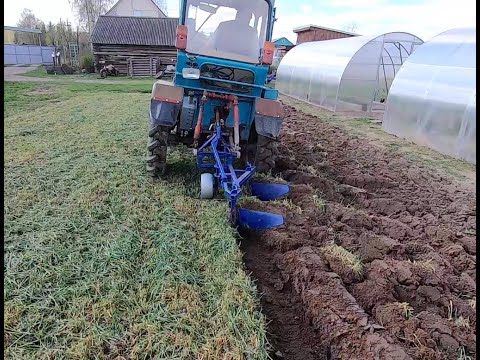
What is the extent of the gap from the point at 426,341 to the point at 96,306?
217cm

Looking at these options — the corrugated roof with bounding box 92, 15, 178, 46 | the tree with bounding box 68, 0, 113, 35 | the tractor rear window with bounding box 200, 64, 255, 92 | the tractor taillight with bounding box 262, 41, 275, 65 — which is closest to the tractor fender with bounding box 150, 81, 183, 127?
the tractor rear window with bounding box 200, 64, 255, 92

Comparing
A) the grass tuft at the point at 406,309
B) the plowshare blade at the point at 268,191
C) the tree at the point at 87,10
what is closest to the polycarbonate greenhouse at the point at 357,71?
the plowshare blade at the point at 268,191

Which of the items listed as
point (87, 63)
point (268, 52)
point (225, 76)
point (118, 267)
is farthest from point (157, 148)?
point (87, 63)

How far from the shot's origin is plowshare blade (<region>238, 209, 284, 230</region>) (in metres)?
4.07

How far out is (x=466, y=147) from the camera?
7688mm

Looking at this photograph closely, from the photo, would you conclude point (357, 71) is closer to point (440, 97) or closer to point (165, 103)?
point (440, 97)

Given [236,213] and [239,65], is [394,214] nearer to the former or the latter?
[236,213]

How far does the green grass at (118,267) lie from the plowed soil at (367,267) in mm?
364

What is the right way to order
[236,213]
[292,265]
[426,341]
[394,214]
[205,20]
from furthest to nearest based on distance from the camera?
[205,20]
[394,214]
[236,213]
[292,265]
[426,341]

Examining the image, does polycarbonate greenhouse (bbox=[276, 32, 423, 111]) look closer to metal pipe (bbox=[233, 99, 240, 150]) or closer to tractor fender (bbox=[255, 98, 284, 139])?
tractor fender (bbox=[255, 98, 284, 139])

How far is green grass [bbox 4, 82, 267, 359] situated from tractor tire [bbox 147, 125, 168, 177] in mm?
210

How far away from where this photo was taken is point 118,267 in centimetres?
306

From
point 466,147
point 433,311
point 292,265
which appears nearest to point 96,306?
point 292,265

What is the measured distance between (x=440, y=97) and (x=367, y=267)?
20.6 feet
